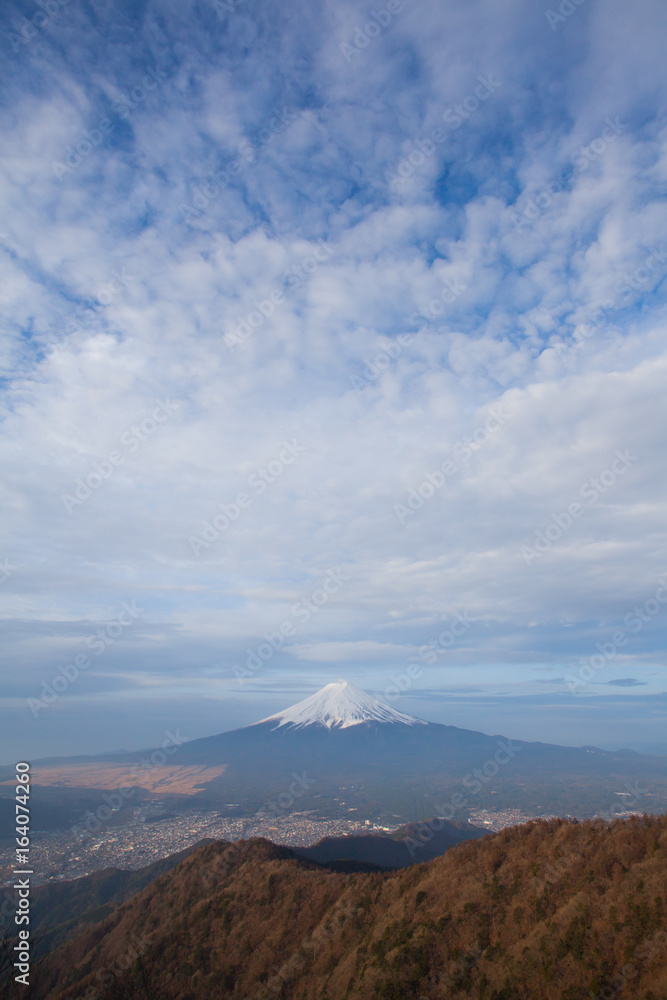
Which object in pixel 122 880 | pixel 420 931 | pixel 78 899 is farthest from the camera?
pixel 122 880

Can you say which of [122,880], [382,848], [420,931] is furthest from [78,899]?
[420,931]

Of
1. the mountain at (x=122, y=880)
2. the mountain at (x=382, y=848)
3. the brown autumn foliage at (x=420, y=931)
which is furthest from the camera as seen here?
the mountain at (x=382, y=848)

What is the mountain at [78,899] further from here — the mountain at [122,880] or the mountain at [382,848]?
the mountain at [382,848]

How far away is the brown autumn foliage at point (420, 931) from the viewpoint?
21.9 m

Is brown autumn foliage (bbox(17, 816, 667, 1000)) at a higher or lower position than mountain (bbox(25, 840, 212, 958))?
higher

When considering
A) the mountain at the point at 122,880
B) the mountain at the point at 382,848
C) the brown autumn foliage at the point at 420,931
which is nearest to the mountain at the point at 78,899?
the mountain at the point at 122,880

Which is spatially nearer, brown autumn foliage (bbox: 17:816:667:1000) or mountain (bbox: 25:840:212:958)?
brown autumn foliage (bbox: 17:816:667:1000)

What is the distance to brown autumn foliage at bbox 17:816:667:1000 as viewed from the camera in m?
21.9

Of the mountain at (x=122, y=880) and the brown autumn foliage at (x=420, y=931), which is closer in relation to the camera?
the brown autumn foliage at (x=420, y=931)

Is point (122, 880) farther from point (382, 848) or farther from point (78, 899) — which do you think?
point (382, 848)

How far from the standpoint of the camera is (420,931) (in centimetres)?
2850

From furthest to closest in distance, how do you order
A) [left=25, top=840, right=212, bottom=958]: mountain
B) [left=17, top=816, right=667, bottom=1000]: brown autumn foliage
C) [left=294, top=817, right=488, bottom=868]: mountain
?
[left=294, top=817, right=488, bottom=868]: mountain → [left=25, top=840, right=212, bottom=958]: mountain → [left=17, top=816, right=667, bottom=1000]: brown autumn foliage

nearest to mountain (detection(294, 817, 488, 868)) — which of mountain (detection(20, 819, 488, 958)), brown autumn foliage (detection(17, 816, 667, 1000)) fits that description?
mountain (detection(20, 819, 488, 958))

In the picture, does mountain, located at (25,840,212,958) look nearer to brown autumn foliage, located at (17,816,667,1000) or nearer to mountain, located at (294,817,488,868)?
mountain, located at (294,817,488,868)
